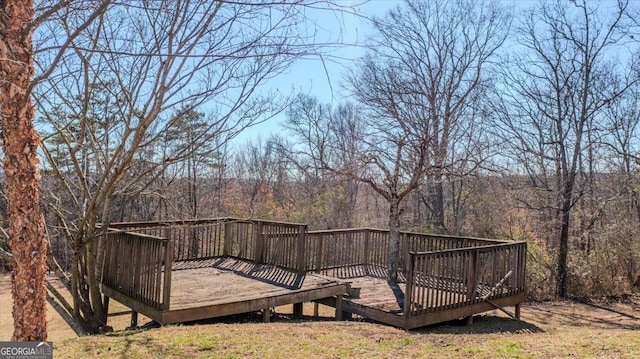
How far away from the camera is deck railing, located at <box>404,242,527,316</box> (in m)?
6.46

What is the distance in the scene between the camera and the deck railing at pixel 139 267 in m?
5.80

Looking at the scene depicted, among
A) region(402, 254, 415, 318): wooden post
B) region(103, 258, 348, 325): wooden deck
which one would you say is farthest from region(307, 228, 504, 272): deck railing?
region(402, 254, 415, 318): wooden post

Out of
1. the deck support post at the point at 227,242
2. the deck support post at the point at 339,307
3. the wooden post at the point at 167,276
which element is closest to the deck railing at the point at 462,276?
the deck support post at the point at 339,307

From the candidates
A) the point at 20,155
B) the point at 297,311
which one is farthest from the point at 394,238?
the point at 20,155

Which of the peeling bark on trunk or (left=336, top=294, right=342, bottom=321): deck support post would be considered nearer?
the peeling bark on trunk

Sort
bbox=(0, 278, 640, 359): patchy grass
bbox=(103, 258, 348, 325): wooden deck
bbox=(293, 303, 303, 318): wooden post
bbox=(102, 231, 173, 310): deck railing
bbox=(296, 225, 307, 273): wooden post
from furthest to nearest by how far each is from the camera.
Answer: bbox=(296, 225, 307, 273): wooden post, bbox=(293, 303, 303, 318): wooden post, bbox=(103, 258, 348, 325): wooden deck, bbox=(102, 231, 173, 310): deck railing, bbox=(0, 278, 640, 359): patchy grass

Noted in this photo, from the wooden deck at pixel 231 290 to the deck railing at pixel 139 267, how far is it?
0.13m

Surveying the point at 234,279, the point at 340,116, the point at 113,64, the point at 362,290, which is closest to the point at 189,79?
the point at 113,64

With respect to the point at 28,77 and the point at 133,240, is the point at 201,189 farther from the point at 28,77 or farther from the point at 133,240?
the point at 28,77

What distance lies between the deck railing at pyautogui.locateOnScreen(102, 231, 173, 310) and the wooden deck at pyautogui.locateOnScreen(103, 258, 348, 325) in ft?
0.44

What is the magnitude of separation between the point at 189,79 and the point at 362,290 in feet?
14.5

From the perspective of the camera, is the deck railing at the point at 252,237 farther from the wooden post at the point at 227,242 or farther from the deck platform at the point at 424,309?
the deck platform at the point at 424,309

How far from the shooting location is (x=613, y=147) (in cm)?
1258

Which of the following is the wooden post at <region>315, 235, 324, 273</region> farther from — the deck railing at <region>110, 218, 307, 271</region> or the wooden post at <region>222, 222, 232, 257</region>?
the wooden post at <region>222, 222, 232, 257</region>
